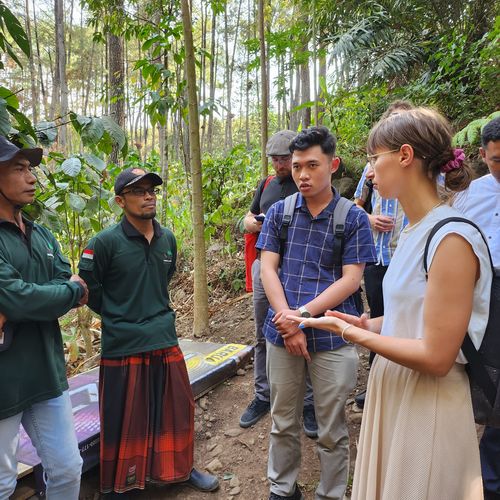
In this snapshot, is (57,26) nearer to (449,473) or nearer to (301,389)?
(301,389)

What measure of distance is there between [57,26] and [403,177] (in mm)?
12196

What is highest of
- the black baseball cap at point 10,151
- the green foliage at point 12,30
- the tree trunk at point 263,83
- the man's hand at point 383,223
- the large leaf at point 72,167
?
the tree trunk at point 263,83

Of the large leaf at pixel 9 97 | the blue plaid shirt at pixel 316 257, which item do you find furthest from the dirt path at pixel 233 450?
the large leaf at pixel 9 97

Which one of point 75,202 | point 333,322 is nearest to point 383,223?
point 333,322

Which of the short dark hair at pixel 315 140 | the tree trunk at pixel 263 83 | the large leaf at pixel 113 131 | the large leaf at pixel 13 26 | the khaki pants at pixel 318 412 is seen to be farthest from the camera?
the tree trunk at pixel 263 83

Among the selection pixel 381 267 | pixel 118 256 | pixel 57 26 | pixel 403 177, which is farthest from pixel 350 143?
pixel 57 26

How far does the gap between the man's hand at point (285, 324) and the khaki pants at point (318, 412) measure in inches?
6.7

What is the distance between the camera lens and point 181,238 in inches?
265

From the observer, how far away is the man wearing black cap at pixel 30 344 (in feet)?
5.35

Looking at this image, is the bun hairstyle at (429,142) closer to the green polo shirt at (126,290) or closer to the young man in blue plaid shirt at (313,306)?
the young man in blue plaid shirt at (313,306)

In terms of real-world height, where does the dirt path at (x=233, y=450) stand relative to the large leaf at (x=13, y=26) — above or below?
below

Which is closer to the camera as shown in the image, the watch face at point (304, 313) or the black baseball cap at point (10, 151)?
the black baseball cap at point (10, 151)

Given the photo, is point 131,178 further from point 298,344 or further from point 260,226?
point 298,344

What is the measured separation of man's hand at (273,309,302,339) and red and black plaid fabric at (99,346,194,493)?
0.78 metres
